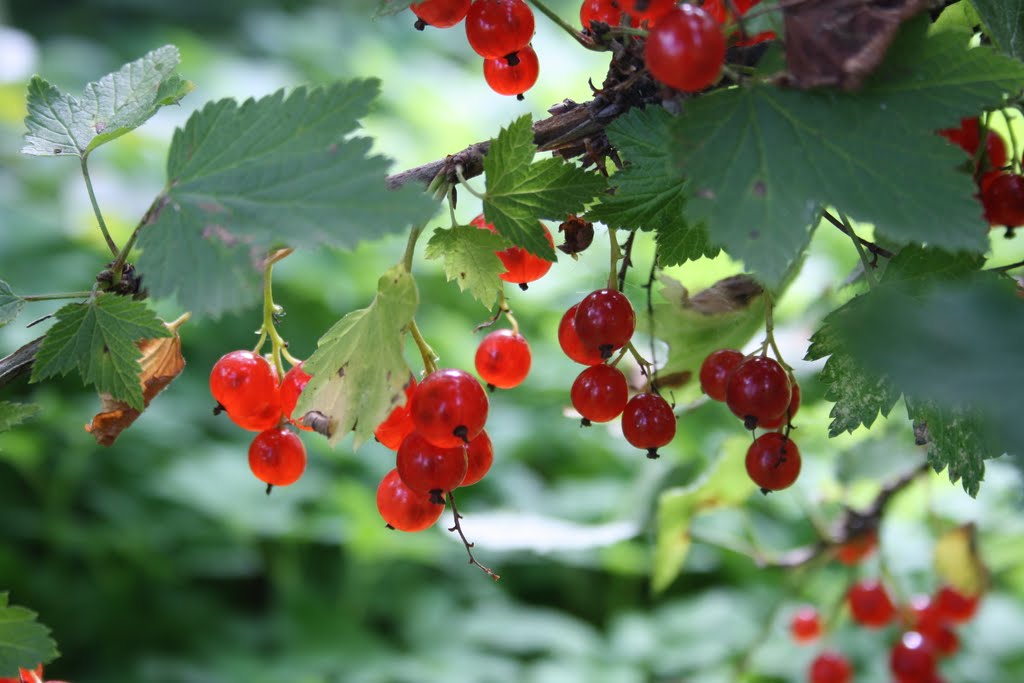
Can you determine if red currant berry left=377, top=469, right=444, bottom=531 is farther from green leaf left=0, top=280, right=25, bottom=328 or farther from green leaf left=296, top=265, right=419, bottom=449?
green leaf left=0, top=280, right=25, bottom=328

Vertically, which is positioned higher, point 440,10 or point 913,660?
point 440,10

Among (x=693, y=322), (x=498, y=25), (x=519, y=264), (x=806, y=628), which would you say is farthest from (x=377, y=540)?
(x=498, y=25)

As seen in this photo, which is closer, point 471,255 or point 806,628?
point 471,255

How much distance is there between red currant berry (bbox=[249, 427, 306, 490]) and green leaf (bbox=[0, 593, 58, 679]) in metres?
0.17

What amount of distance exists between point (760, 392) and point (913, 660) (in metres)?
0.89

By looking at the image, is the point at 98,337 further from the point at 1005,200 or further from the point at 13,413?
the point at 1005,200

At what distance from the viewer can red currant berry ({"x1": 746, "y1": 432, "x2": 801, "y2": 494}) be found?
2.15 feet

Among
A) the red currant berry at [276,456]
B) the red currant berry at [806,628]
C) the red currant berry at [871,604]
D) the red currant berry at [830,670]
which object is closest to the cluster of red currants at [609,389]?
the red currant berry at [276,456]

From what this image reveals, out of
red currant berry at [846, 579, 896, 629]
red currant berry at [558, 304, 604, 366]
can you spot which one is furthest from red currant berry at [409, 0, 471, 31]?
red currant berry at [846, 579, 896, 629]

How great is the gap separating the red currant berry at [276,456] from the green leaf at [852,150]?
37 centimetres

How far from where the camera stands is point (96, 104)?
651 millimetres

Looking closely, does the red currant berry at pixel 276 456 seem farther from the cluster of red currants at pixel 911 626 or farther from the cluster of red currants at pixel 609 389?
the cluster of red currants at pixel 911 626

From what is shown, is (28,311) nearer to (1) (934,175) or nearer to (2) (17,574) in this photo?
(2) (17,574)

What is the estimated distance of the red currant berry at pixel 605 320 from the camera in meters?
0.61
